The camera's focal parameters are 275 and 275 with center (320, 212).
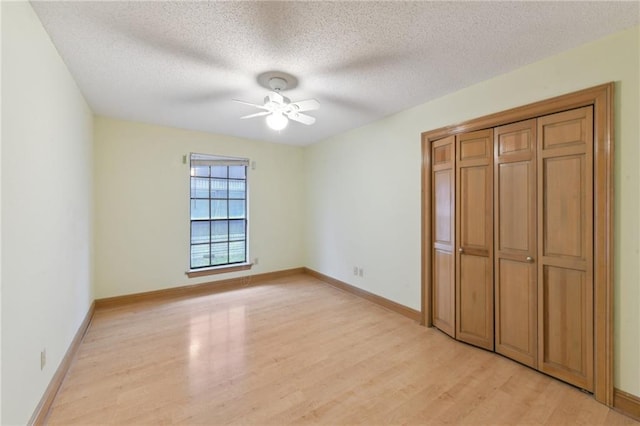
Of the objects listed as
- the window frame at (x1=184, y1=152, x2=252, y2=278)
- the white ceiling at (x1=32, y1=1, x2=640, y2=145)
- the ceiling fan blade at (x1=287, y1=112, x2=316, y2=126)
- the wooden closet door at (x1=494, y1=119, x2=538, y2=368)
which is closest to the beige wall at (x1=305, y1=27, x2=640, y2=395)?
the white ceiling at (x1=32, y1=1, x2=640, y2=145)

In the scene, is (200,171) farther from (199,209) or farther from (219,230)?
(219,230)

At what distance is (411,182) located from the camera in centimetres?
334

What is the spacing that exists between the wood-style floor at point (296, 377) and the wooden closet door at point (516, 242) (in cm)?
25

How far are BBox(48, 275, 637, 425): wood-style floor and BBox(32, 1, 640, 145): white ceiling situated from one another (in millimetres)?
2559

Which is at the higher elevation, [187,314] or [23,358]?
[23,358]

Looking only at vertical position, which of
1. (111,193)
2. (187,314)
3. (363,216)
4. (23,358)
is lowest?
(187,314)

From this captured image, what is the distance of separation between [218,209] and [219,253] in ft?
2.52

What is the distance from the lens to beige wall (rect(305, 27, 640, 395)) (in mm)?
1844

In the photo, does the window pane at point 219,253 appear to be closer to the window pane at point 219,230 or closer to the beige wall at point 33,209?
the window pane at point 219,230

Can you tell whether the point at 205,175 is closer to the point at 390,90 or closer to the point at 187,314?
the point at 187,314

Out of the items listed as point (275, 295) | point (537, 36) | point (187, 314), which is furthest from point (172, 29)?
point (275, 295)

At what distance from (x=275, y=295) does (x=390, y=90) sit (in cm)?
323

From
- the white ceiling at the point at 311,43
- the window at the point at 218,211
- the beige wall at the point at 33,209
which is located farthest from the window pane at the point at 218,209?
the beige wall at the point at 33,209

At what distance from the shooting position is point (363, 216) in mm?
4117
